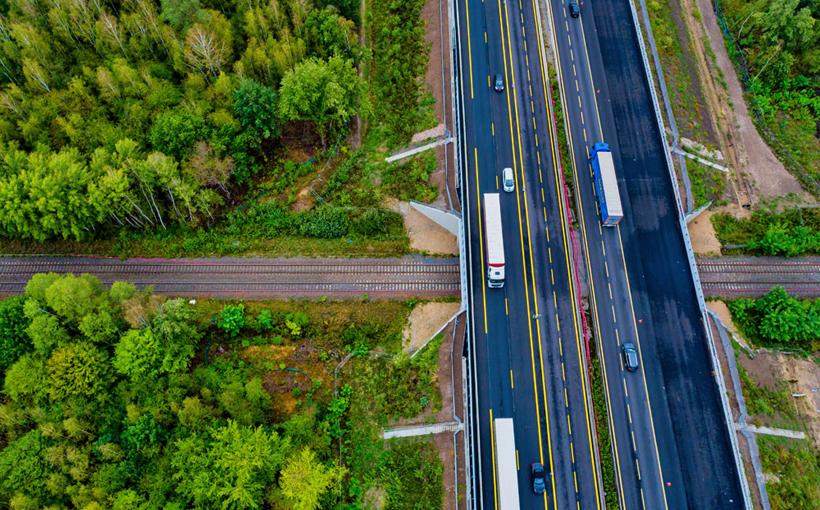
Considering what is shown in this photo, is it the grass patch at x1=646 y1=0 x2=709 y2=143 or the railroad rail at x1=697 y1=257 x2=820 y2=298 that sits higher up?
the grass patch at x1=646 y1=0 x2=709 y2=143

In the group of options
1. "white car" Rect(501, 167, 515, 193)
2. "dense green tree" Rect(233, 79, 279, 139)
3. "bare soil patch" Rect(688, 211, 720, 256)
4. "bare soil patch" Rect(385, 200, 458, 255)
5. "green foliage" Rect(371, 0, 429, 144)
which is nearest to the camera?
"white car" Rect(501, 167, 515, 193)

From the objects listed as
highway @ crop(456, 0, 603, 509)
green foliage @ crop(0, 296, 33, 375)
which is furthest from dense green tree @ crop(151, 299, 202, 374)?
highway @ crop(456, 0, 603, 509)

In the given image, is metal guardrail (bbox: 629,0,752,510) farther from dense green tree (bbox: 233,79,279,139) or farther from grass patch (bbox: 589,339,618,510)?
dense green tree (bbox: 233,79,279,139)

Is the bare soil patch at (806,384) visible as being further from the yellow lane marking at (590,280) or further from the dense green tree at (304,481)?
the dense green tree at (304,481)

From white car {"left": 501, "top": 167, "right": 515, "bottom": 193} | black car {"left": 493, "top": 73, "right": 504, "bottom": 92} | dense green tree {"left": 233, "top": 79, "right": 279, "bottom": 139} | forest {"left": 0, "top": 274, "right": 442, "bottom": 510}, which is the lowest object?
forest {"left": 0, "top": 274, "right": 442, "bottom": 510}

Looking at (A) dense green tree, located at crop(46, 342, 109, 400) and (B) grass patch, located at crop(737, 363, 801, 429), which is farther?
(B) grass patch, located at crop(737, 363, 801, 429)

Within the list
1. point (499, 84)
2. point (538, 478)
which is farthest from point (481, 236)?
point (538, 478)

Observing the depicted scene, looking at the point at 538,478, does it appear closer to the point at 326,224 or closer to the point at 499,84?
the point at 326,224

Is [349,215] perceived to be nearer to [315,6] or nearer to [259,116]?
[259,116]
